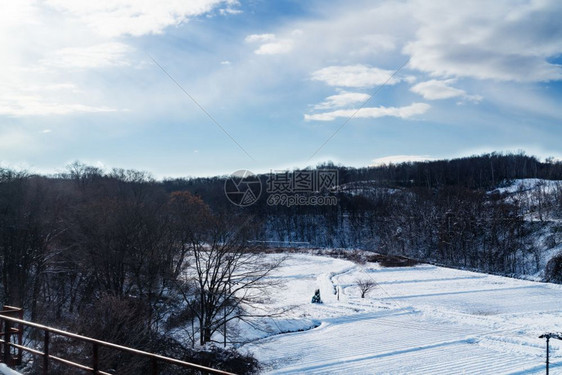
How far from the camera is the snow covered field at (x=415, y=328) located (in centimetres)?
2114

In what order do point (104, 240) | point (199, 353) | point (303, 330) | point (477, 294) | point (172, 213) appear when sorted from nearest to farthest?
point (199, 353), point (303, 330), point (104, 240), point (172, 213), point (477, 294)

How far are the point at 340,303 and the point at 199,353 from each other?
16459 mm

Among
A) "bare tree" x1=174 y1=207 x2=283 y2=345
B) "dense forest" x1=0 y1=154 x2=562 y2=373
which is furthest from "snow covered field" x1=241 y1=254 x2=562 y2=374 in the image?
"dense forest" x1=0 y1=154 x2=562 y2=373

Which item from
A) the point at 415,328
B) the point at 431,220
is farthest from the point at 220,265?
the point at 431,220

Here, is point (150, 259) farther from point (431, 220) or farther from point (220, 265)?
point (431, 220)

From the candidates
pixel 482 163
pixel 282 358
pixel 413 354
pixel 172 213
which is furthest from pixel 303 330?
pixel 482 163

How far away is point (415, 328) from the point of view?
92.2ft

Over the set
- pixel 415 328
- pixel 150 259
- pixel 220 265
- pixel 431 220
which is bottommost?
pixel 415 328

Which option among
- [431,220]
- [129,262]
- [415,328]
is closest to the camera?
[415,328]

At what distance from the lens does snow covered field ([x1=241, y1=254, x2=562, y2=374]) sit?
21.1m

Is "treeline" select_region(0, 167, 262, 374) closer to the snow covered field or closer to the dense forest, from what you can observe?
the dense forest

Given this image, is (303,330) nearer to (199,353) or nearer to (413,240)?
(199,353)

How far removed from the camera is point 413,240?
247 feet

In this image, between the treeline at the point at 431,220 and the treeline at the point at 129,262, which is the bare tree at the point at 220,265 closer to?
the treeline at the point at 129,262
